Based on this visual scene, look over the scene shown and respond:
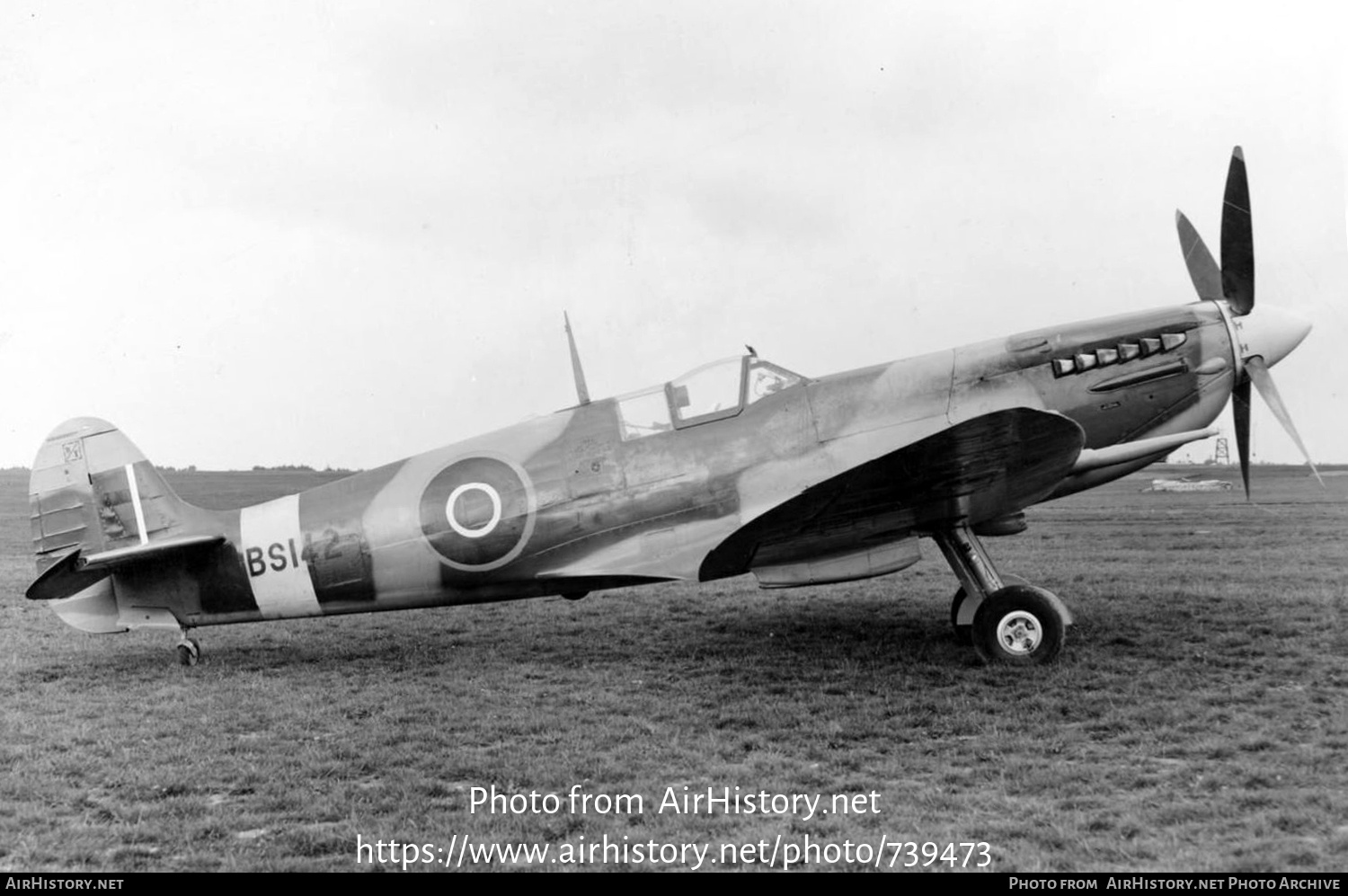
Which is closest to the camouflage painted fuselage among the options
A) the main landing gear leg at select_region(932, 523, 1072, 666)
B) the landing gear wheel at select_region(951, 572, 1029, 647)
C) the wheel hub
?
the landing gear wheel at select_region(951, 572, 1029, 647)

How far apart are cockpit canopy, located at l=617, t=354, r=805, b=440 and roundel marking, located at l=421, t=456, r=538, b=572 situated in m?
0.90

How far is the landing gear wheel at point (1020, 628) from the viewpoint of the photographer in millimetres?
5809

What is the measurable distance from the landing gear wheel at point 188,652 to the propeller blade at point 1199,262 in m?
8.04

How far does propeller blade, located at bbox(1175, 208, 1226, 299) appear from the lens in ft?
22.7

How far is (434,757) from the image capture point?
452cm

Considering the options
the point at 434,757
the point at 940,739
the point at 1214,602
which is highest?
the point at 434,757

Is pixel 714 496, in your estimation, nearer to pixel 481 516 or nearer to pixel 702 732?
pixel 481 516

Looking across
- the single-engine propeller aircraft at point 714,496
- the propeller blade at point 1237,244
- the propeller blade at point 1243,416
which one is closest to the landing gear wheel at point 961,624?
the single-engine propeller aircraft at point 714,496

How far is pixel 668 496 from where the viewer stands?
623 cm

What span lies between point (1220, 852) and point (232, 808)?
3776 mm

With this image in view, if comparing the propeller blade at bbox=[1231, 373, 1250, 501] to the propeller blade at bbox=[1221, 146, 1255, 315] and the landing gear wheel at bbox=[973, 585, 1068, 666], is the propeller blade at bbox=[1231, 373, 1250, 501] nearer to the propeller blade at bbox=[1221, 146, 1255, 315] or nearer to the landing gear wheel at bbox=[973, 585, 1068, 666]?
the propeller blade at bbox=[1221, 146, 1255, 315]

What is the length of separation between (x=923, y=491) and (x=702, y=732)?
210 centimetres

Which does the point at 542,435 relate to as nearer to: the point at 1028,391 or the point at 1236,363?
the point at 1028,391
